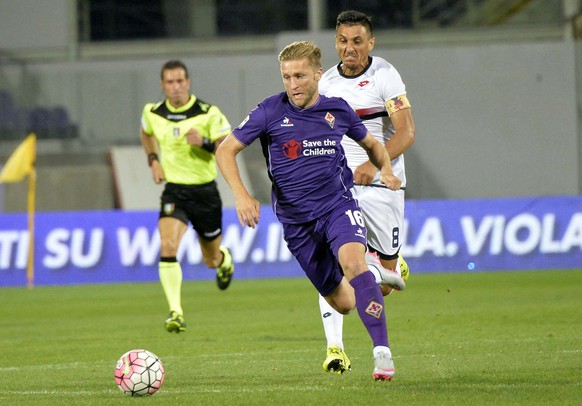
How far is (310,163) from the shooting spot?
7.97 meters

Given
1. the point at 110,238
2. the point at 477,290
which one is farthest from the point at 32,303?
the point at 477,290

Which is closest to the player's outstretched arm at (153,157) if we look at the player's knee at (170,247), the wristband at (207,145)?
the wristband at (207,145)

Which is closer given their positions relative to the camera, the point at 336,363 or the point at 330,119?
the point at 330,119

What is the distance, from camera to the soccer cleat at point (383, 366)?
738cm

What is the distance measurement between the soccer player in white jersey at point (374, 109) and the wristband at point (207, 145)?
355cm

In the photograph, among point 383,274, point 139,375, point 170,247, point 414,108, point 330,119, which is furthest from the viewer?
point 414,108

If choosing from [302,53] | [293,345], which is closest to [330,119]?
[302,53]

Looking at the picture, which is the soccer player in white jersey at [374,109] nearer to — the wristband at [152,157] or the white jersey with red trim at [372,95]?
the white jersey with red trim at [372,95]

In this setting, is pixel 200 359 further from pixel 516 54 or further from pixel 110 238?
pixel 516 54

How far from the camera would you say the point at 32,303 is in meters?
17.6

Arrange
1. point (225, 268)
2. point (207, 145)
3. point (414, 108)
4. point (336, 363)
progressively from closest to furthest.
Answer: point (336, 363) < point (207, 145) < point (225, 268) < point (414, 108)

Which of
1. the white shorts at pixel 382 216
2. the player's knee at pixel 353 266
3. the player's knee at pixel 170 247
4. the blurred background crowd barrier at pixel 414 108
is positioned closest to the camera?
the player's knee at pixel 353 266

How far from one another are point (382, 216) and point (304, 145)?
1.68 m

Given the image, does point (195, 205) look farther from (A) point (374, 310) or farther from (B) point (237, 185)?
(A) point (374, 310)
